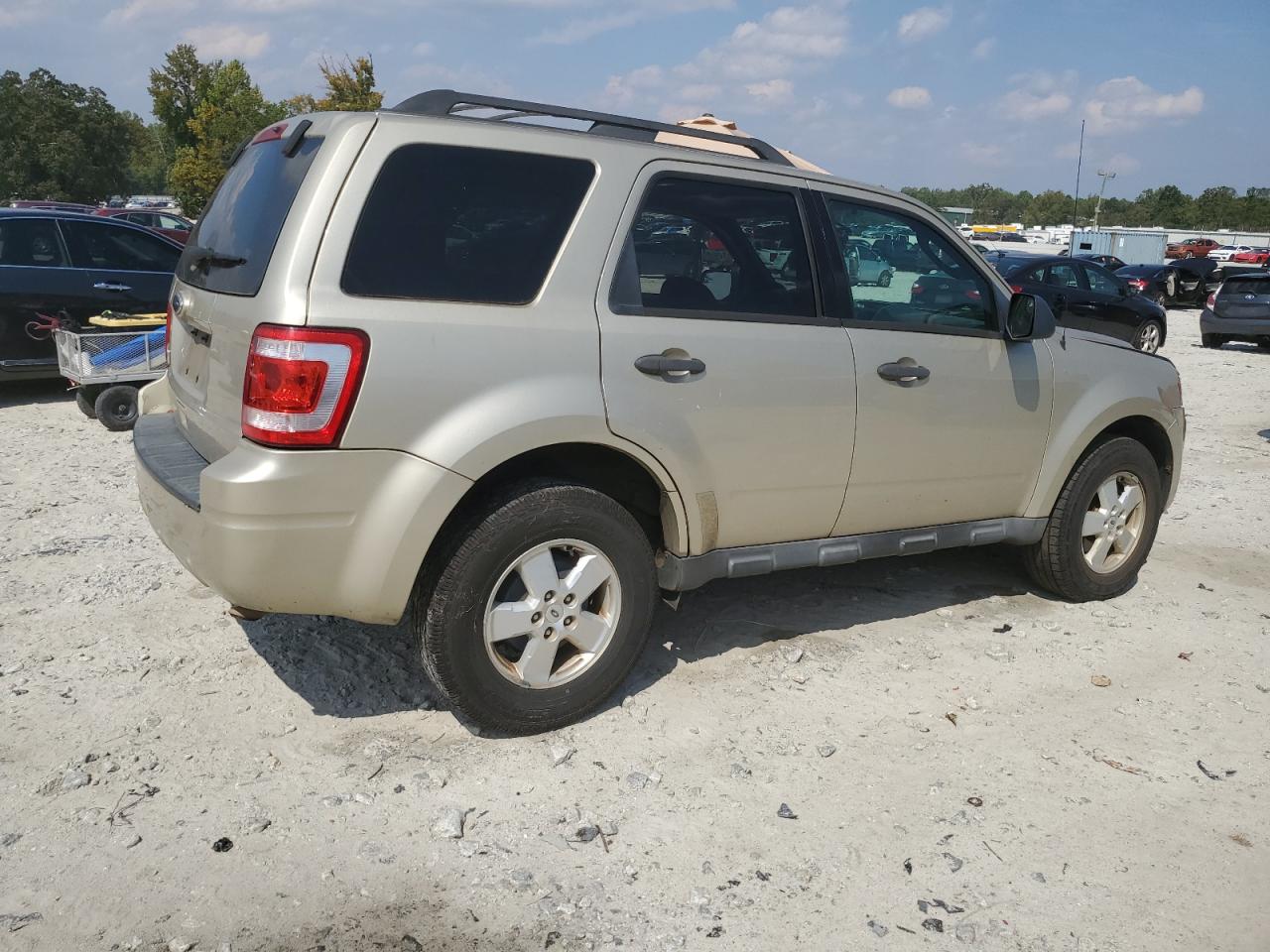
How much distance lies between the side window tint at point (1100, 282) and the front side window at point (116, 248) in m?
13.6

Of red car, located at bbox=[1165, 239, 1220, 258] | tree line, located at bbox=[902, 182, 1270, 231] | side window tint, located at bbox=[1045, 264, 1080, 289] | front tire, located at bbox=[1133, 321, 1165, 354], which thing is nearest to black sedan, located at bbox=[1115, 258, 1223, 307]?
front tire, located at bbox=[1133, 321, 1165, 354]

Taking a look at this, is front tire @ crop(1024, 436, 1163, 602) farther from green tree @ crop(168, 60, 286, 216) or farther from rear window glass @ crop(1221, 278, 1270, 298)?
green tree @ crop(168, 60, 286, 216)

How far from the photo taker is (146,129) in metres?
85.0

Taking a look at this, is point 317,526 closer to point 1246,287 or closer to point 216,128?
point 1246,287

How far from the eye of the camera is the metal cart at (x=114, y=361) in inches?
324

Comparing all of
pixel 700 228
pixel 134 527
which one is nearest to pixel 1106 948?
pixel 700 228

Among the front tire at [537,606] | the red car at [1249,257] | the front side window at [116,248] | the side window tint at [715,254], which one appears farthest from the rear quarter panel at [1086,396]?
the red car at [1249,257]

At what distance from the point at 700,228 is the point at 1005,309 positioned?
155 cm

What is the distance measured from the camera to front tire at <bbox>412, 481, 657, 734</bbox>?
3348 mm

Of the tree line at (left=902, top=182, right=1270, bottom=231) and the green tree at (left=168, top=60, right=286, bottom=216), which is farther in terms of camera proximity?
the tree line at (left=902, top=182, right=1270, bottom=231)

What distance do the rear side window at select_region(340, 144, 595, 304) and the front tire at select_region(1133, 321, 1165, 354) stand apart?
15694 mm

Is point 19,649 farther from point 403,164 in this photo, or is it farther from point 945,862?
point 945,862

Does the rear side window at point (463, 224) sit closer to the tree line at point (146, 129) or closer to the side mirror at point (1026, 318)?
the side mirror at point (1026, 318)

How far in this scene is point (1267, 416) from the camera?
1091 centimetres
